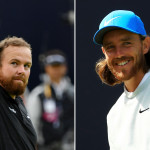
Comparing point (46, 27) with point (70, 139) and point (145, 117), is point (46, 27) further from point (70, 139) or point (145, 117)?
point (145, 117)

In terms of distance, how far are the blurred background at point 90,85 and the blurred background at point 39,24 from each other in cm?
205

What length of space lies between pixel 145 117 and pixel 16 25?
392cm

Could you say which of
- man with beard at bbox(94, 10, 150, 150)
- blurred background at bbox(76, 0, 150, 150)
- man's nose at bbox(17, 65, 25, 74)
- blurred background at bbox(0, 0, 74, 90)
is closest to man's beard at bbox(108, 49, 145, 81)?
man with beard at bbox(94, 10, 150, 150)

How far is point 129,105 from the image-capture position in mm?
2158

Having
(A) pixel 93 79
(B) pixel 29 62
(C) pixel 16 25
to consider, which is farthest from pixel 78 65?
(C) pixel 16 25

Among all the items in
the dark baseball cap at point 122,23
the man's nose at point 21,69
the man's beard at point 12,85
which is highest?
the dark baseball cap at point 122,23

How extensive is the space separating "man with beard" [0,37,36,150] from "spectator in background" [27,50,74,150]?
6.77ft

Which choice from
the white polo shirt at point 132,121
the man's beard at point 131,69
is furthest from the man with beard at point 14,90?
the man's beard at point 131,69

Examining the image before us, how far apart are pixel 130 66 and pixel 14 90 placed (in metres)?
0.98

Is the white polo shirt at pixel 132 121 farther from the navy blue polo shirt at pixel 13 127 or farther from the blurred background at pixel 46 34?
the blurred background at pixel 46 34

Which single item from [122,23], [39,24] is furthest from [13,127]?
[39,24]

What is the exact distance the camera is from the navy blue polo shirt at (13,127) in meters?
2.38

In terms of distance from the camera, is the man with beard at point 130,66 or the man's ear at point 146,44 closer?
the man with beard at point 130,66

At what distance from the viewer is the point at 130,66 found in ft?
6.86
